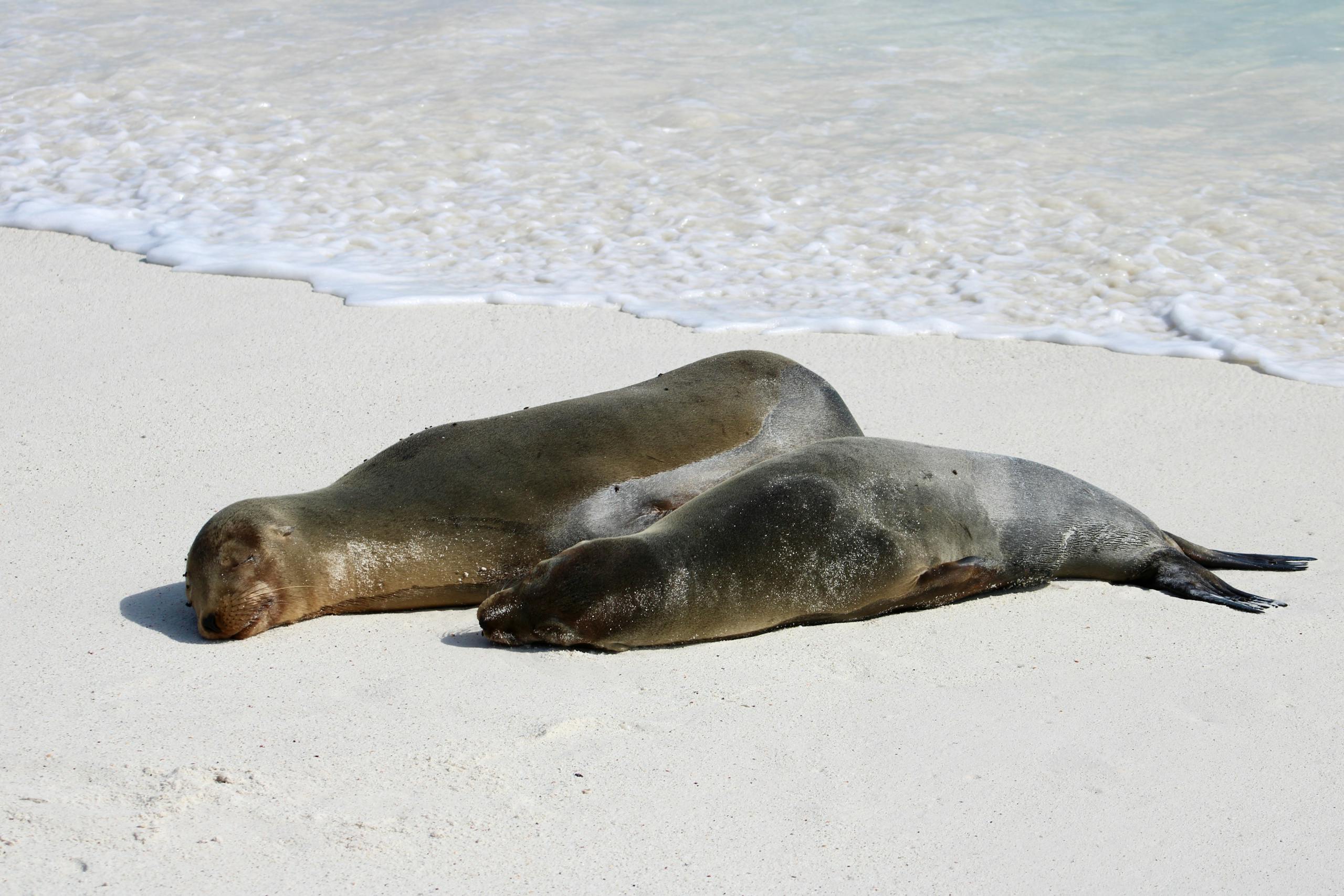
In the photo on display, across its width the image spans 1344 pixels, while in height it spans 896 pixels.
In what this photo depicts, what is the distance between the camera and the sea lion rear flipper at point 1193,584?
144 inches

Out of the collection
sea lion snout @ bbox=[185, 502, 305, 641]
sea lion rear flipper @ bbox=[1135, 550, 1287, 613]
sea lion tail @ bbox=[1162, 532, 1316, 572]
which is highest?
sea lion snout @ bbox=[185, 502, 305, 641]

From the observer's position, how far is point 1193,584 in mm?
3732

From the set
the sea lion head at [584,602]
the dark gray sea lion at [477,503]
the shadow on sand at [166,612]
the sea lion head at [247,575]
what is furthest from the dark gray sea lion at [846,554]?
the shadow on sand at [166,612]

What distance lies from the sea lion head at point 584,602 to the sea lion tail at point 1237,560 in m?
1.58

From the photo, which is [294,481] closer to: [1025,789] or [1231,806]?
[1025,789]

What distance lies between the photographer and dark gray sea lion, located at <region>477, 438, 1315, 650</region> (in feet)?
10.7

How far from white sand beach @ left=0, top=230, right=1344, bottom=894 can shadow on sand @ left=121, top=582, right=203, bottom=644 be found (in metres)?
0.01

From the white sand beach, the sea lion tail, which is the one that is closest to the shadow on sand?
the white sand beach

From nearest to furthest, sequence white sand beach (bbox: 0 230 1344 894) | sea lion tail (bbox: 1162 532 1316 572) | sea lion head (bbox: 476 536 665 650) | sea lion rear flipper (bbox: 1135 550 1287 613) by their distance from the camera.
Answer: white sand beach (bbox: 0 230 1344 894)
sea lion head (bbox: 476 536 665 650)
sea lion rear flipper (bbox: 1135 550 1287 613)
sea lion tail (bbox: 1162 532 1316 572)

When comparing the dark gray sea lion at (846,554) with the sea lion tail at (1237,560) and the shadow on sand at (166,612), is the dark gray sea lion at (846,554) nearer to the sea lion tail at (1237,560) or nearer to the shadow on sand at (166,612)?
the sea lion tail at (1237,560)

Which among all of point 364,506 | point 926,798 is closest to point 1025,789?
point 926,798

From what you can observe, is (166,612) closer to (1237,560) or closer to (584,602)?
(584,602)

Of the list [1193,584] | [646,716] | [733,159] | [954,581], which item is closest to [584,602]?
[646,716]

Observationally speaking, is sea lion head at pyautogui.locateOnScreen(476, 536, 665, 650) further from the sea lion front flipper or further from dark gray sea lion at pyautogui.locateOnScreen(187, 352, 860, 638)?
the sea lion front flipper
